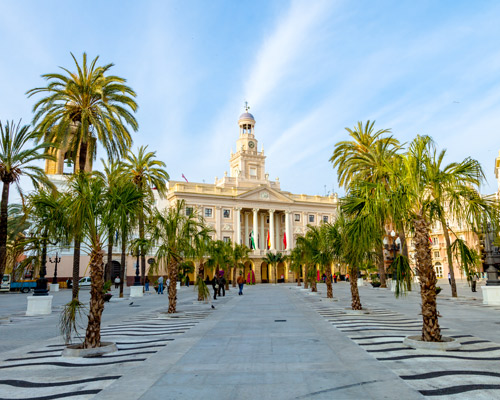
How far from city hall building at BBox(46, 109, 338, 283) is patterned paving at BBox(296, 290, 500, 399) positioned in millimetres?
58771

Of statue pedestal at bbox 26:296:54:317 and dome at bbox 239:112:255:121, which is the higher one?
dome at bbox 239:112:255:121

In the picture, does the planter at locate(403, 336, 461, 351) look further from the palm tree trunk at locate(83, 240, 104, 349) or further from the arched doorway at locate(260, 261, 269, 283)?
the arched doorway at locate(260, 261, 269, 283)

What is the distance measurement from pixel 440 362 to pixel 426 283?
7.19ft

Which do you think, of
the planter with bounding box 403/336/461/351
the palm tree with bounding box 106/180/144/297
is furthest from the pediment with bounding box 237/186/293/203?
the planter with bounding box 403/336/461/351

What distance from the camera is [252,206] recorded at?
7644cm

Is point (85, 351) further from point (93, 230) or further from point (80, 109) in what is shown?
point (80, 109)

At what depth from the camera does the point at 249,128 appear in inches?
3415

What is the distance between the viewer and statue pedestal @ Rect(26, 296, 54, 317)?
2012 cm

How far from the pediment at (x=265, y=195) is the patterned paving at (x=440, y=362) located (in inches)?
2505

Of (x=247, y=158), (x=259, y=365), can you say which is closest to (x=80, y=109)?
(x=259, y=365)

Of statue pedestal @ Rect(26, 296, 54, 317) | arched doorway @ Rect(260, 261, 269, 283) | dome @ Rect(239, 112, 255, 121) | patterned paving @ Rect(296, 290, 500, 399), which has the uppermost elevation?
dome @ Rect(239, 112, 255, 121)

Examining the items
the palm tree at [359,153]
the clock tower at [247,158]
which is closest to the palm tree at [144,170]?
the palm tree at [359,153]

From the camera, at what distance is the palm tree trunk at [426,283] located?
927 cm

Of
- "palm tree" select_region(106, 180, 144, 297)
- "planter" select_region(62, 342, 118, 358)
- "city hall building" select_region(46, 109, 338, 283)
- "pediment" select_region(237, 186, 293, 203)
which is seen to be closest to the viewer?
"planter" select_region(62, 342, 118, 358)
